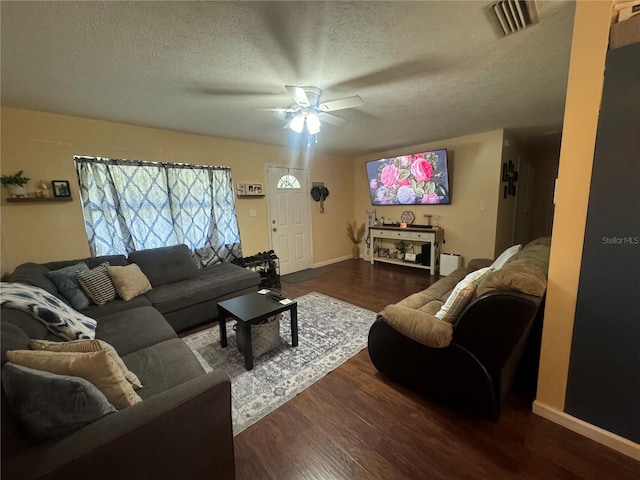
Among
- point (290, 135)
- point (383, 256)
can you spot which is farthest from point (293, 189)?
point (383, 256)

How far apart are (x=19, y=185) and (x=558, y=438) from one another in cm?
462

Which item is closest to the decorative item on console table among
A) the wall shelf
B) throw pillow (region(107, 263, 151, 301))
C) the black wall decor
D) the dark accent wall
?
throw pillow (region(107, 263, 151, 301))

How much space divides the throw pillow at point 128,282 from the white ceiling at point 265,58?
160cm

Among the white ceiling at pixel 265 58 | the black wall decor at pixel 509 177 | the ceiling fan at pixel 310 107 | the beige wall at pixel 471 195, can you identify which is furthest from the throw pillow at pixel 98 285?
the black wall decor at pixel 509 177

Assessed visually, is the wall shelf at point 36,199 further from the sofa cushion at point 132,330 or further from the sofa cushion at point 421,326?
the sofa cushion at point 421,326

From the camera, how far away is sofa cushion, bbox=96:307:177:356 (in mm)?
1772

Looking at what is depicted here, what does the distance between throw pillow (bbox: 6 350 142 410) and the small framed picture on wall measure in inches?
98.0

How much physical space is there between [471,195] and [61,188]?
17.8 feet

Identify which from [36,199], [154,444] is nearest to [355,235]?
[36,199]

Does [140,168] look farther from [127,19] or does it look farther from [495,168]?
[495,168]

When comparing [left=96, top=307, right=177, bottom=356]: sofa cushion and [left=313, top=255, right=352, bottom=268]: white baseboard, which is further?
[left=313, top=255, right=352, bottom=268]: white baseboard

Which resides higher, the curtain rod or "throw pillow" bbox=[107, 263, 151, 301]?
the curtain rod

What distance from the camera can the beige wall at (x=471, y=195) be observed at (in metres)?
3.94

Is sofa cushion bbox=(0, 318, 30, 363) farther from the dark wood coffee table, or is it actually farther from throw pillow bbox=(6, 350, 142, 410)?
the dark wood coffee table
